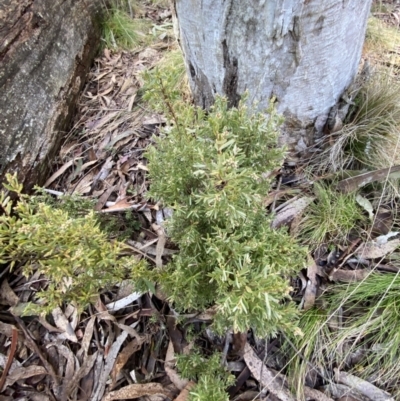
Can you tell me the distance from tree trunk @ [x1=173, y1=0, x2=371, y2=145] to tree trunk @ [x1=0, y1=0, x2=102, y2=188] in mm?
939

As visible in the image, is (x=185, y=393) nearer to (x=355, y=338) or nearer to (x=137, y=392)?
(x=137, y=392)

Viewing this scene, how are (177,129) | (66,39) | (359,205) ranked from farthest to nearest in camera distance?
(66,39)
(359,205)
(177,129)

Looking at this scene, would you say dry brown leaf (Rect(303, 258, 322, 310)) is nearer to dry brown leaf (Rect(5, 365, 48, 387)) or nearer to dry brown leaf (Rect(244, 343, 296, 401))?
dry brown leaf (Rect(244, 343, 296, 401))

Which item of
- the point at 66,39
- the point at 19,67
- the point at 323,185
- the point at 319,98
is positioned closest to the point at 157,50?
the point at 66,39

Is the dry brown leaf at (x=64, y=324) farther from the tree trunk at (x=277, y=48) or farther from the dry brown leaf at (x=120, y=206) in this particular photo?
the tree trunk at (x=277, y=48)

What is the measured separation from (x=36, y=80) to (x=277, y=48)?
4.73 ft

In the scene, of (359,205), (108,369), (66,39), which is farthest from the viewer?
(66,39)

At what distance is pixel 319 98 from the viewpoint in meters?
1.90

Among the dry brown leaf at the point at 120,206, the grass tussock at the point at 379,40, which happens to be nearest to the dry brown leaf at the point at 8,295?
the dry brown leaf at the point at 120,206

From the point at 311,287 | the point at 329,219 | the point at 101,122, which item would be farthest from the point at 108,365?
the point at 101,122

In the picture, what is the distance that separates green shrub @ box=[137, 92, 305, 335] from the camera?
1.08 m

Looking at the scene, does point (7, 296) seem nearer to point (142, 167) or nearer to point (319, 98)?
point (142, 167)

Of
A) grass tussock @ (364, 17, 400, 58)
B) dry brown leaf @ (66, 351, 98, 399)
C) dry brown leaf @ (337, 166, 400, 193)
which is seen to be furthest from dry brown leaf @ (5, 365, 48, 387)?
grass tussock @ (364, 17, 400, 58)

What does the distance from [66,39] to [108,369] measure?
2042mm
